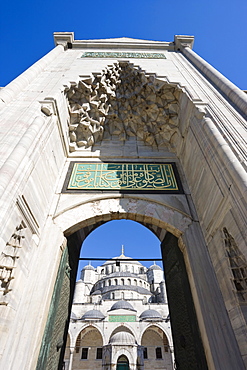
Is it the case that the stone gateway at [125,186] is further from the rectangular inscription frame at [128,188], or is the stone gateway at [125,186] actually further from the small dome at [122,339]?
the small dome at [122,339]

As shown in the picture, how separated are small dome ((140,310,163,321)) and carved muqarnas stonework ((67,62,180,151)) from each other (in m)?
26.4

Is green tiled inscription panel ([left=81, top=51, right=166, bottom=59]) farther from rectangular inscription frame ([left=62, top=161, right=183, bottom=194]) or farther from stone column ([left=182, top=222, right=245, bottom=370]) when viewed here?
stone column ([left=182, top=222, right=245, bottom=370])

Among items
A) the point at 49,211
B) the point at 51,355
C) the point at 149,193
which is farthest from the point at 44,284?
the point at 149,193

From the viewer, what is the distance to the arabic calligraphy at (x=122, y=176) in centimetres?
436

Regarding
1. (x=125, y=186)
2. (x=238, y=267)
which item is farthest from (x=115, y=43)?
(x=238, y=267)

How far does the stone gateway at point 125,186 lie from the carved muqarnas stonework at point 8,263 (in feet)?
0.04

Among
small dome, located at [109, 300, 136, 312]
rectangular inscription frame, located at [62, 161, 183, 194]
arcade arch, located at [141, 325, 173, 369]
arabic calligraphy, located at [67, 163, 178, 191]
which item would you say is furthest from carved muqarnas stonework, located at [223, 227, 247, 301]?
small dome, located at [109, 300, 136, 312]

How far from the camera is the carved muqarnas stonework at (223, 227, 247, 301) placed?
100 inches

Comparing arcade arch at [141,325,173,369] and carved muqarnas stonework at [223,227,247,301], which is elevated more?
arcade arch at [141,325,173,369]

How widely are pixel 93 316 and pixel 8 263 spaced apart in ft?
92.7

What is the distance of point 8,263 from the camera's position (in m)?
2.56

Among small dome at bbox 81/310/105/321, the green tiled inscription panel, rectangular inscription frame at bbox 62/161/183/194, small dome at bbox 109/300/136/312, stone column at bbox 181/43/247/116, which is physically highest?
small dome at bbox 109/300/136/312

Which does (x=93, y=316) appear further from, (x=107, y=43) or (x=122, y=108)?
(x=107, y=43)

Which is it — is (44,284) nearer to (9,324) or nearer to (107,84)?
(9,324)
